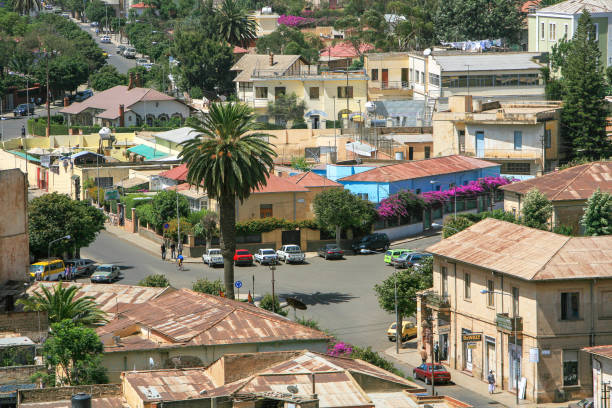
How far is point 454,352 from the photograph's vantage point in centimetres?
7350

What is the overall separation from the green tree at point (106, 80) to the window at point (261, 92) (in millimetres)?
47333

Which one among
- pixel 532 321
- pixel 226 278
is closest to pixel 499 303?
pixel 532 321

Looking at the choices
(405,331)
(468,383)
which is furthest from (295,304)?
(468,383)

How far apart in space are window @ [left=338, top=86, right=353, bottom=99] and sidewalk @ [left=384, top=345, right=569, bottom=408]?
73.5 metres

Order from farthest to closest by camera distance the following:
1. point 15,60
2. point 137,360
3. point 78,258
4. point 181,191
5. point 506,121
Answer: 1. point 15,60
2. point 506,121
3. point 181,191
4. point 78,258
5. point 137,360

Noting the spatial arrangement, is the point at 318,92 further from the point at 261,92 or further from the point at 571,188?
the point at 571,188

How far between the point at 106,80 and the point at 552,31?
228 ft

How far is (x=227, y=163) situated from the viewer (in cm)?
8044

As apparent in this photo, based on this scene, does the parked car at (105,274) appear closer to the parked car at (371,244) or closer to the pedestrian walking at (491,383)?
Result: the parked car at (371,244)

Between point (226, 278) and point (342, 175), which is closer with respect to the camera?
point (226, 278)

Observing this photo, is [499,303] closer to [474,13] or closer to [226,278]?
[226,278]

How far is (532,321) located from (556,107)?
6338 cm

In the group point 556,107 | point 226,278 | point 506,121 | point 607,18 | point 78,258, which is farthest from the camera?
point 607,18

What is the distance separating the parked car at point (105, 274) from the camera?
89.6 metres
